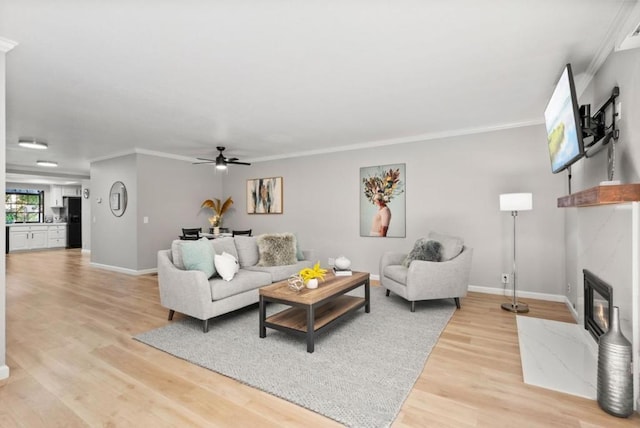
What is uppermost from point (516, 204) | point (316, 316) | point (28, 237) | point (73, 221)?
point (516, 204)

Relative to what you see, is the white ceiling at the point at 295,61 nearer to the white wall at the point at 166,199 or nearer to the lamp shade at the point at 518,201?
the lamp shade at the point at 518,201

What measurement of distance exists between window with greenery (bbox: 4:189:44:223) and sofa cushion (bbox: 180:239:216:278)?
441 inches

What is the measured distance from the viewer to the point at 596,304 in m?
2.66

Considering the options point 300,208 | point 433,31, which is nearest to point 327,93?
point 433,31

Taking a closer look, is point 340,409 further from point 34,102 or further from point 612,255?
Answer: point 34,102

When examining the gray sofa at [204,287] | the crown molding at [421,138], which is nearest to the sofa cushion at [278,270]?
the gray sofa at [204,287]

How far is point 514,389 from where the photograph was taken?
79.4 inches

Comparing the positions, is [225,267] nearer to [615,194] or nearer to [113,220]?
[615,194]

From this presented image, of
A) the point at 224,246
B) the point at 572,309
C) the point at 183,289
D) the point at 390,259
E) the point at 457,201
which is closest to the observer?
the point at 183,289

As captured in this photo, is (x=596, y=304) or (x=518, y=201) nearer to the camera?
(x=596, y=304)

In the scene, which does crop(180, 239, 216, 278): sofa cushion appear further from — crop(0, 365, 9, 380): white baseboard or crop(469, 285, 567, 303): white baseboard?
crop(469, 285, 567, 303): white baseboard

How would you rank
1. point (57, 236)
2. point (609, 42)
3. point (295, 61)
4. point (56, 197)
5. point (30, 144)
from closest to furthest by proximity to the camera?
point (609, 42) → point (295, 61) → point (30, 144) → point (57, 236) → point (56, 197)

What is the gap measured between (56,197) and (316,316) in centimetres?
1269

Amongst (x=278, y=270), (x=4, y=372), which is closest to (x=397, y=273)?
(x=278, y=270)
